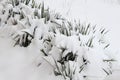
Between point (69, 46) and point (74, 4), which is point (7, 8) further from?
point (74, 4)

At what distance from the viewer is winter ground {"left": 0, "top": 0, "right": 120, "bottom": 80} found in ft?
8.11

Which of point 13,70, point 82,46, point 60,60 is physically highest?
point 82,46

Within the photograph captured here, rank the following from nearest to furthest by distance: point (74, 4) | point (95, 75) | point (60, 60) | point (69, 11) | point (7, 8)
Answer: point (95, 75) < point (60, 60) < point (7, 8) < point (69, 11) < point (74, 4)

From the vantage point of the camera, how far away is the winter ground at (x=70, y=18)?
8.11 feet

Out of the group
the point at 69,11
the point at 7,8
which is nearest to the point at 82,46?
the point at 7,8

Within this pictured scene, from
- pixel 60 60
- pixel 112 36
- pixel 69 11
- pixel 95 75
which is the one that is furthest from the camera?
pixel 69 11

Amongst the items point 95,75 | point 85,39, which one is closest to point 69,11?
point 85,39

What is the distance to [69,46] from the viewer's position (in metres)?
2.41

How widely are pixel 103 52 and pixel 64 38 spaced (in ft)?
1.37

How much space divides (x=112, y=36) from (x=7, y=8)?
1.59m

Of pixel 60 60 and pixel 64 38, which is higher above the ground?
pixel 64 38

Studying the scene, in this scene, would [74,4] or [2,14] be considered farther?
[74,4]

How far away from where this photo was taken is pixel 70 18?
413 centimetres

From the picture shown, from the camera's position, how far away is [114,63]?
246 centimetres
